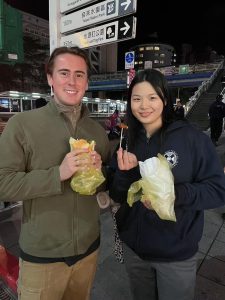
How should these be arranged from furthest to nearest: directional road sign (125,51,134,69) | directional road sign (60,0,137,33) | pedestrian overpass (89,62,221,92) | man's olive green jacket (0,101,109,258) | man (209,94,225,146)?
pedestrian overpass (89,62,221,92)
man (209,94,225,146)
directional road sign (125,51,134,69)
directional road sign (60,0,137,33)
man's olive green jacket (0,101,109,258)

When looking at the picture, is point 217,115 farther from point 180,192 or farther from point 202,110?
point 180,192

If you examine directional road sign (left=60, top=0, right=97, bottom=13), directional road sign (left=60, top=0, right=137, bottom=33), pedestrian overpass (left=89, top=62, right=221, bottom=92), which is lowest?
directional road sign (left=60, top=0, right=137, bottom=33)

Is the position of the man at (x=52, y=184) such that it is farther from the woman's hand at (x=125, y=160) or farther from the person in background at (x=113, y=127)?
the person in background at (x=113, y=127)

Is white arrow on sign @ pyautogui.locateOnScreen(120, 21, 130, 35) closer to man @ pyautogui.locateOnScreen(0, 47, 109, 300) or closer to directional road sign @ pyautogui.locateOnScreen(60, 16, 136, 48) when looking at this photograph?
directional road sign @ pyautogui.locateOnScreen(60, 16, 136, 48)

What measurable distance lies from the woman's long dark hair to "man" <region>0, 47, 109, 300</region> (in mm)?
347

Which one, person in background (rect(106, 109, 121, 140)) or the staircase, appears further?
the staircase

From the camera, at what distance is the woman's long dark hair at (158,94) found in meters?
1.67

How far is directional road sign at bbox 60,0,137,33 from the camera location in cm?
387

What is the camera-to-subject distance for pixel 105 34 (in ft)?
14.2

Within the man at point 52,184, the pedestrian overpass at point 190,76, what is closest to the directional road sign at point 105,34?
the man at point 52,184

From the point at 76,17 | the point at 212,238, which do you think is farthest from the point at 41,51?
the point at 212,238

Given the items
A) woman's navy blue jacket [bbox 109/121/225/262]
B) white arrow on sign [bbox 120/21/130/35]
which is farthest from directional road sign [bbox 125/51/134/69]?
woman's navy blue jacket [bbox 109/121/225/262]

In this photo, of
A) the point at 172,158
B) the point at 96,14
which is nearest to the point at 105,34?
the point at 96,14

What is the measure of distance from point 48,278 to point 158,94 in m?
1.40
